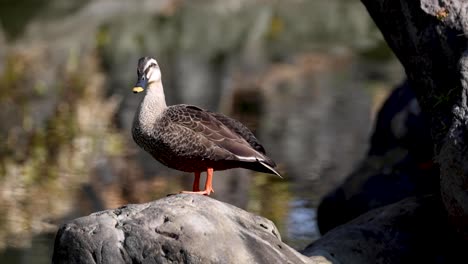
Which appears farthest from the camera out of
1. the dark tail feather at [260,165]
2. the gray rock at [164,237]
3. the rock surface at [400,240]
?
the rock surface at [400,240]

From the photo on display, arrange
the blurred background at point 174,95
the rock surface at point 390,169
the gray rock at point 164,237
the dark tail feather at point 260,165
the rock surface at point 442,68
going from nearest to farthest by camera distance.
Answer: the gray rock at point 164,237, the rock surface at point 442,68, the dark tail feather at point 260,165, the rock surface at point 390,169, the blurred background at point 174,95

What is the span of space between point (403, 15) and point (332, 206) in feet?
8.67

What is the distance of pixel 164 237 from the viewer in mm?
4992

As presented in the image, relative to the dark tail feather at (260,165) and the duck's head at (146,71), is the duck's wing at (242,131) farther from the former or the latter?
the duck's head at (146,71)

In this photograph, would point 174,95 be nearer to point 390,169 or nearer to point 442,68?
point 390,169

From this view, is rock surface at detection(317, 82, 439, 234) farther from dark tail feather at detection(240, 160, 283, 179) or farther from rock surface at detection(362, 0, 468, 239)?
dark tail feather at detection(240, 160, 283, 179)

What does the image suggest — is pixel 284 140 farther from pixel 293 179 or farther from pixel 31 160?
pixel 31 160

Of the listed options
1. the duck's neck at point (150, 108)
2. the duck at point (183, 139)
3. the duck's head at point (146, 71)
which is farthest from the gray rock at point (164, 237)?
the duck's head at point (146, 71)

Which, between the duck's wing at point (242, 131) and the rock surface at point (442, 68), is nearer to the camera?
the rock surface at point (442, 68)

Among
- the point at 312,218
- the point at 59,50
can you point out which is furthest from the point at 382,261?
the point at 59,50

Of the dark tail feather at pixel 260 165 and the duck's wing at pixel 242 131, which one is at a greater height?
the duck's wing at pixel 242 131

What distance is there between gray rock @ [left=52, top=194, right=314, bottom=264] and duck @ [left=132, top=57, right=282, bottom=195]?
1.21ft

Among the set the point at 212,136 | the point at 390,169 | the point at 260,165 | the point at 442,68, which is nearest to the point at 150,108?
the point at 212,136

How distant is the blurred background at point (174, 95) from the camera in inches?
403
